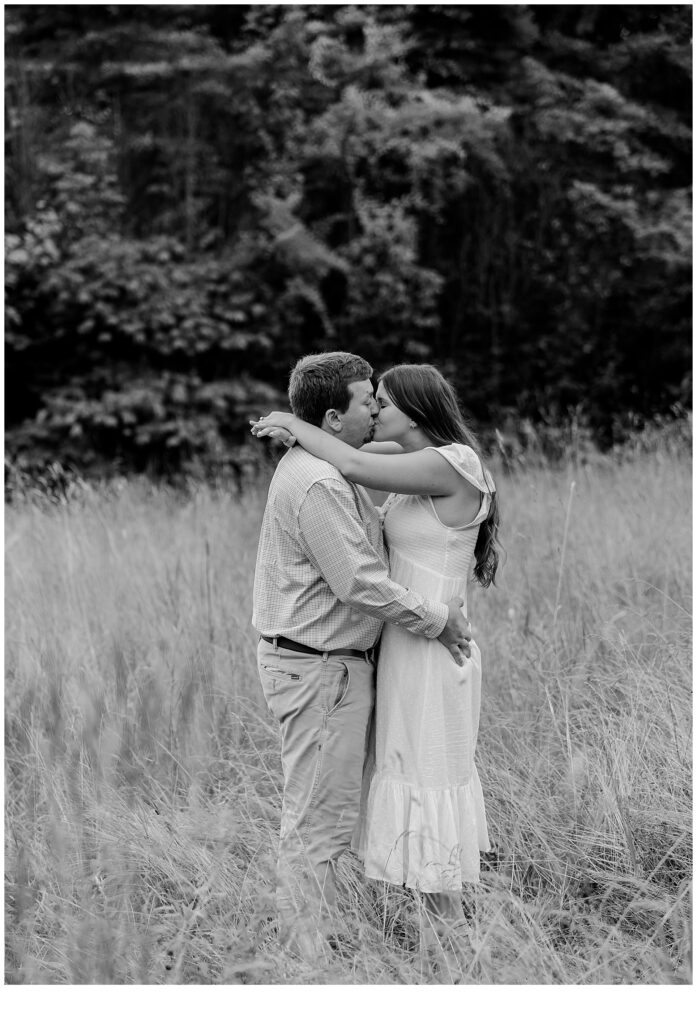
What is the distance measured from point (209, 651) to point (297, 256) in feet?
26.6

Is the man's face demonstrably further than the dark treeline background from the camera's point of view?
No

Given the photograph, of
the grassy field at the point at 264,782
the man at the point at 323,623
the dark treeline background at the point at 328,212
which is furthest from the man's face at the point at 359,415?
the dark treeline background at the point at 328,212

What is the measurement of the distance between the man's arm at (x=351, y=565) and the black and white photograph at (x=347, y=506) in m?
0.01

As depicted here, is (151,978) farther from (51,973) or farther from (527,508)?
(527,508)

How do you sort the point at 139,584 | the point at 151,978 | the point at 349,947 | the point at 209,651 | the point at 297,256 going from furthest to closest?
the point at 297,256, the point at 139,584, the point at 209,651, the point at 349,947, the point at 151,978

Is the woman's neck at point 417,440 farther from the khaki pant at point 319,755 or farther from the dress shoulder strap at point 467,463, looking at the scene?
the khaki pant at point 319,755

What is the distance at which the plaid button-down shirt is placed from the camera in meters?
2.51

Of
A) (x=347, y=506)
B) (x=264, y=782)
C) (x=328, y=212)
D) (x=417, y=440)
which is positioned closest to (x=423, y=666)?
(x=347, y=506)

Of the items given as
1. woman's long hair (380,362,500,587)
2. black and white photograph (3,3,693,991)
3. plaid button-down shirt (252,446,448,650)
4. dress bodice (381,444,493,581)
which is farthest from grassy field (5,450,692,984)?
woman's long hair (380,362,500,587)

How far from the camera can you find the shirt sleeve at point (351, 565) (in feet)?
8.21

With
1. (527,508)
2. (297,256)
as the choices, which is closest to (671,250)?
(297,256)

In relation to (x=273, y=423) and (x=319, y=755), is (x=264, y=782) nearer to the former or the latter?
(x=319, y=755)

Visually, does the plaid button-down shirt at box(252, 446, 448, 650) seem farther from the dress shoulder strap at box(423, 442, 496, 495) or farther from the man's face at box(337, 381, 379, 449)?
the dress shoulder strap at box(423, 442, 496, 495)

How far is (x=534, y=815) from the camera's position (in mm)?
3066
